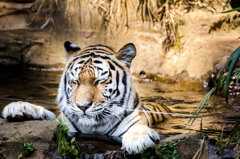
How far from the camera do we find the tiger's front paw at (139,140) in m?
1.97

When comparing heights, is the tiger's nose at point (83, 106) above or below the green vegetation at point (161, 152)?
above

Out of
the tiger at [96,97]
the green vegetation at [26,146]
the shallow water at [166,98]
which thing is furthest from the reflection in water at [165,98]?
the green vegetation at [26,146]

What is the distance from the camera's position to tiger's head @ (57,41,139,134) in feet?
7.98

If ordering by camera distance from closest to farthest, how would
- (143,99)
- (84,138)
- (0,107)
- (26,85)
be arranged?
(84,138) < (0,107) < (143,99) < (26,85)

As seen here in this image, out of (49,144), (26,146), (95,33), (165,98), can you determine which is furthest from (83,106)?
(95,33)

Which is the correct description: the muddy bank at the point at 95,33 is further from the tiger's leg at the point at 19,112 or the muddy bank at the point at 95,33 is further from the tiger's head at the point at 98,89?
the tiger's leg at the point at 19,112

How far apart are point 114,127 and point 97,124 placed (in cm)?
18

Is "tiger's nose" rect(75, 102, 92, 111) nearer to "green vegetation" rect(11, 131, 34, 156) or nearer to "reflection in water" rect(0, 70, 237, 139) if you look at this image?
"green vegetation" rect(11, 131, 34, 156)

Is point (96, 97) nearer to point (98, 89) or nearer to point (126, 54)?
point (98, 89)

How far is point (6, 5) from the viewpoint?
8.02 meters

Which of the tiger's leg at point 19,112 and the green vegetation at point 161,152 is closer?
the green vegetation at point 161,152

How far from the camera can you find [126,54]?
8.76ft

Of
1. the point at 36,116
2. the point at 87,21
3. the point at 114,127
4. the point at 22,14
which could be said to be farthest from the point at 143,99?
the point at 22,14

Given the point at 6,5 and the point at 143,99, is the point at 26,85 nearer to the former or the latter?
the point at 143,99
